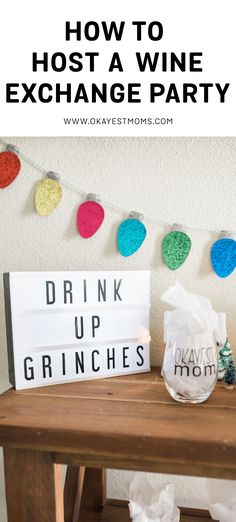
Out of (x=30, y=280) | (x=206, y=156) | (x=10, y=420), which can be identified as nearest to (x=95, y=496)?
(x=10, y=420)

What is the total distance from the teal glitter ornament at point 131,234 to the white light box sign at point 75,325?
0.29 feet

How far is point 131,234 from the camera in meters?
0.97

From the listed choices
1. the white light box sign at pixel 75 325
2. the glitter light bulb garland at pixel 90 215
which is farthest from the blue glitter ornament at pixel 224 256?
the glitter light bulb garland at pixel 90 215

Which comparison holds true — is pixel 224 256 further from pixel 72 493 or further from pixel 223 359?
pixel 72 493

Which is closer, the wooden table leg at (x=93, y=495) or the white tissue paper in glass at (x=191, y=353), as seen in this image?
the white tissue paper in glass at (x=191, y=353)

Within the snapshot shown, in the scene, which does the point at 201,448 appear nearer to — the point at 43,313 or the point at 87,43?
the point at 43,313

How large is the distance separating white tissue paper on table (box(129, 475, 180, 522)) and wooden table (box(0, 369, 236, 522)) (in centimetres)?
22

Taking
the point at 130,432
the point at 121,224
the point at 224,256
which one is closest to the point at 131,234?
the point at 121,224

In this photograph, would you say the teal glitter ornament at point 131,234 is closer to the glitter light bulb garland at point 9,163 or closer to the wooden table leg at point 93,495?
the glitter light bulb garland at point 9,163

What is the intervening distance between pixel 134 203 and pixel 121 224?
57 mm

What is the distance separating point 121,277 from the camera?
898mm

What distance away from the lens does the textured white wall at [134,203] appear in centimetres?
96

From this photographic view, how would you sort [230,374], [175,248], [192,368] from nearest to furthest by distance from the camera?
[192,368]
[230,374]
[175,248]

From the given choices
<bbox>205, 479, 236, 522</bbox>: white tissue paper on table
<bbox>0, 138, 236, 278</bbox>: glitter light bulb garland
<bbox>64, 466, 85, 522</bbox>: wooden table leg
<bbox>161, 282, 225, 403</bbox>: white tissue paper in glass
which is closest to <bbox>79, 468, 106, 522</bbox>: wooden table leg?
<bbox>64, 466, 85, 522</bbox>: wooden table leg
